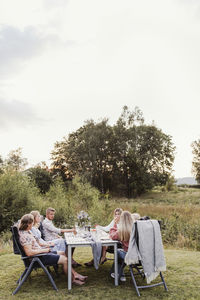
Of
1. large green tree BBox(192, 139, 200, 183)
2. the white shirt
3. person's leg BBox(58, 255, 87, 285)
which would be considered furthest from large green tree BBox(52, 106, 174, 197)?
person's leg BBox(58, 255, 87, 285)

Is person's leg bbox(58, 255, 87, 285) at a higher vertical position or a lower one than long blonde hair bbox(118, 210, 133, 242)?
lower

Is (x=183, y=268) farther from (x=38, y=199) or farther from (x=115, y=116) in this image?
(x=115, y=116)

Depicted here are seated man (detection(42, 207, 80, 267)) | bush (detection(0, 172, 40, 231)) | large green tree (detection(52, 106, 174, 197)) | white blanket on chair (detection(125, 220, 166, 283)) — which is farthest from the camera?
large green tree (detection(52, 106, 174, 197))

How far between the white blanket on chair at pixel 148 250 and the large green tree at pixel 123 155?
2737 centimetres

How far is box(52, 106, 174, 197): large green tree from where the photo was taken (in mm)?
33125

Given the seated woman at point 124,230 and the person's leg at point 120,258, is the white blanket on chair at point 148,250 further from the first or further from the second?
the person's leg at point 120,258

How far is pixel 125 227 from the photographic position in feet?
15.8

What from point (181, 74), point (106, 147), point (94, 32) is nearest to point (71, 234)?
point (94, 32)

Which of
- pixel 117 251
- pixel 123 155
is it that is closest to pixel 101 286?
pixel 117 251

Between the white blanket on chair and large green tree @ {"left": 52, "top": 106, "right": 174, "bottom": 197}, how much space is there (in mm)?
27370

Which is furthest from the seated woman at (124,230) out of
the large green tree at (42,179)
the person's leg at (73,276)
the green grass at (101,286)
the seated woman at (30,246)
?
the large green tree at (42,179)

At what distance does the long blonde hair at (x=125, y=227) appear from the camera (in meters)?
4.82

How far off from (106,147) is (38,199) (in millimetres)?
20751

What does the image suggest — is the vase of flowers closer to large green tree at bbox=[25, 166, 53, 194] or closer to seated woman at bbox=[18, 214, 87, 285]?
seated woman at bbox=[18, 214, 87, 285]
